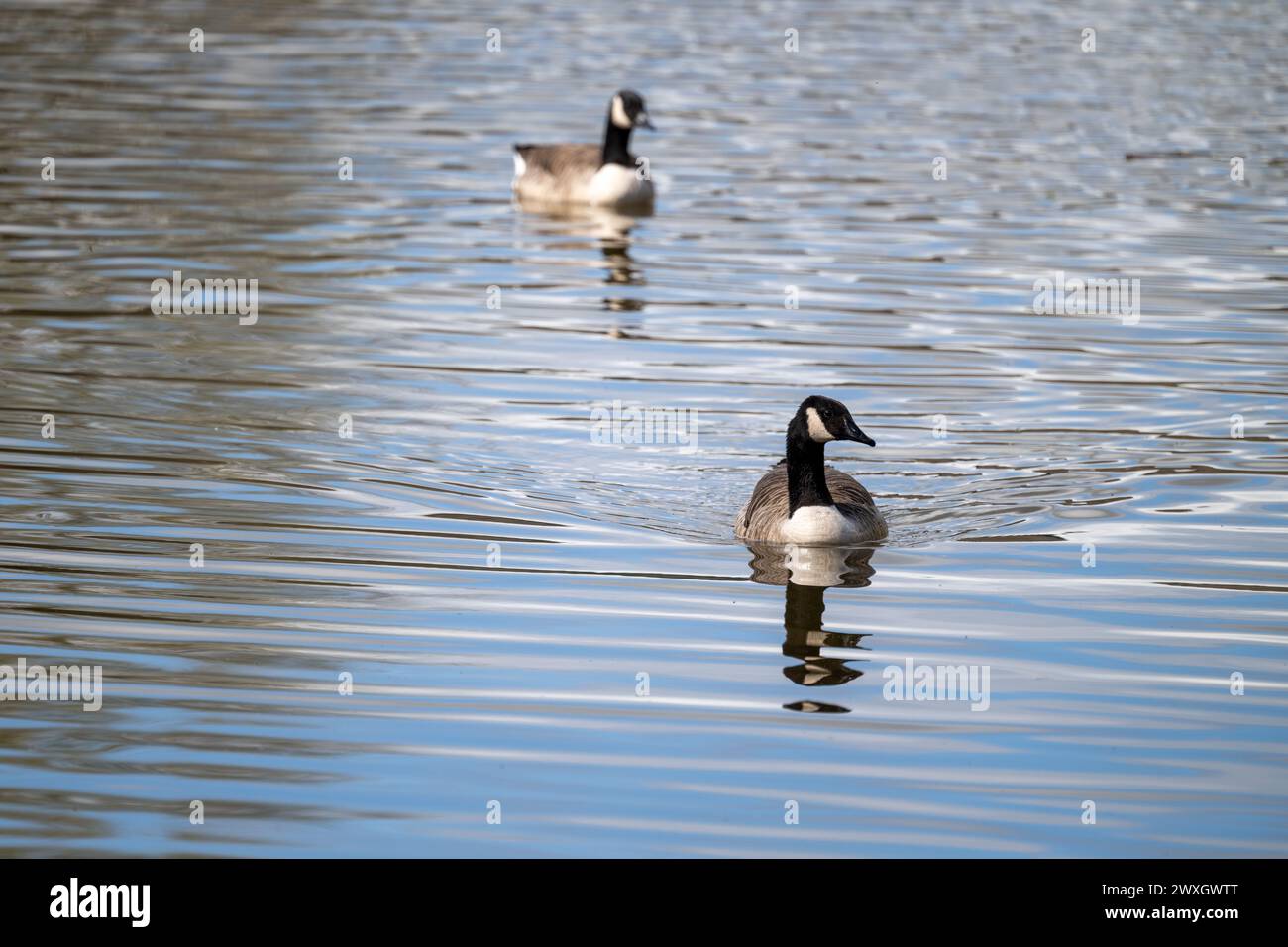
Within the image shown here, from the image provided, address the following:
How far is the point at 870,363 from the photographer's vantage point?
17828 mm

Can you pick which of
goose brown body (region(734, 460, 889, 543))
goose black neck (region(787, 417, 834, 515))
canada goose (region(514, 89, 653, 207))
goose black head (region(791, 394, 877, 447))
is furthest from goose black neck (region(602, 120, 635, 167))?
goose black head (region(791, 394, 877, 447))

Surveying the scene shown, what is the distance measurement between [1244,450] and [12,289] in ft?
39.8

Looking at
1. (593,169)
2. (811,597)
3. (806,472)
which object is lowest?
(811,597)

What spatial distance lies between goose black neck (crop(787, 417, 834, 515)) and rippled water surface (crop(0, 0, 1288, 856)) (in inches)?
21.6

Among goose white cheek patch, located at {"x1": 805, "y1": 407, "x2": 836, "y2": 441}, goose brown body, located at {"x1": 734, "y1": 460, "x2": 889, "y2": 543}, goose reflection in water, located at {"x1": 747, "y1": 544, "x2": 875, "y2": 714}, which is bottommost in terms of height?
goose reflection in water, located at {"x1": 747, "y1": 544, "x2": 875, "y2": 714}

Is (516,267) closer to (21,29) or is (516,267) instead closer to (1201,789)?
(1201,789)

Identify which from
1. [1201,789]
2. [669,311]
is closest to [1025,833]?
[1201,789]

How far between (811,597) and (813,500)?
968 millimetres

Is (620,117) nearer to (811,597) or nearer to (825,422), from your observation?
(825,422)

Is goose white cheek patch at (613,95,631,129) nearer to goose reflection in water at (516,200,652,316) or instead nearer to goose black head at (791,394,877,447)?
goose reflection in water at (516,200,652,316)

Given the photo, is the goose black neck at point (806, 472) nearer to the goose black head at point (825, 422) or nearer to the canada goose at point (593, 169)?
the goose black head at point (825, 422)

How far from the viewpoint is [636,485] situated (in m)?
14.2

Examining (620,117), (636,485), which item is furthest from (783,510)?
(620,117)

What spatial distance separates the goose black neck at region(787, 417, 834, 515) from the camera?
12664mm
